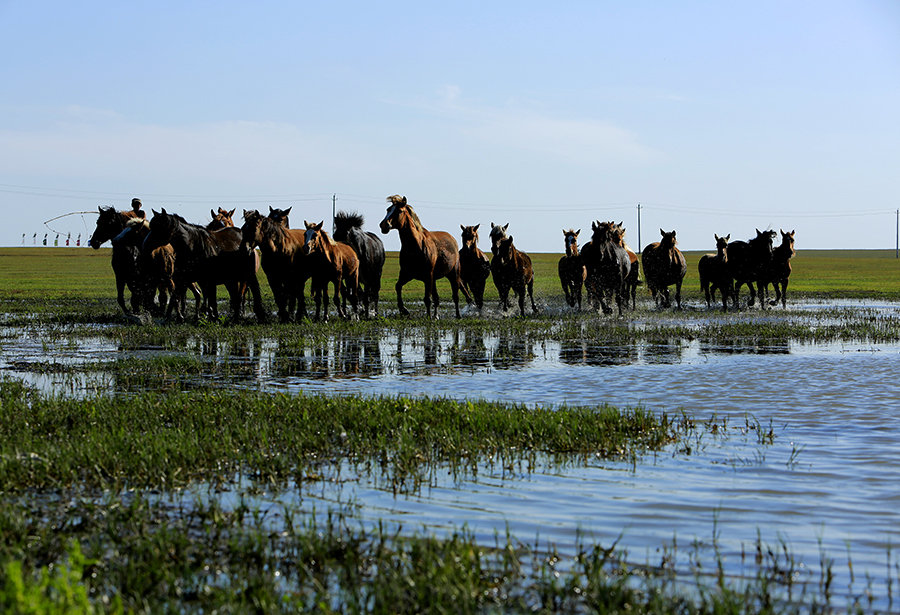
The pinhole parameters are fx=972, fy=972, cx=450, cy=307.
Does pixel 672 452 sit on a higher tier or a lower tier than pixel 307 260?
lower

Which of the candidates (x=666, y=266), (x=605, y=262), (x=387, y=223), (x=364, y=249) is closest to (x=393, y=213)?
(x=387, y=223)

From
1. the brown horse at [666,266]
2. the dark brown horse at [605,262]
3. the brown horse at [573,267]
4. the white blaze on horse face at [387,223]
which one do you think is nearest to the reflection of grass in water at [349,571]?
the white blaze on horse face at [387,223]

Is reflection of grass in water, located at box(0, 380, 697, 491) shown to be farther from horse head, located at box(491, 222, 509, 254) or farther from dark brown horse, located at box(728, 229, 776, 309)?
dark brown horse, located at box(728, 229, 776, 309)

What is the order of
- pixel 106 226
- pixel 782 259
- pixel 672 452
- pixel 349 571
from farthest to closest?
pixel 782 259 → pixel 106 226 → pixel 672 452 → pixel 349 571

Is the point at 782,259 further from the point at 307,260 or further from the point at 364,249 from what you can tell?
the point at 307,260

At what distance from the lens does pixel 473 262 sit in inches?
1067

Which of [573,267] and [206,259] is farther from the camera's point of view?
[573,267]

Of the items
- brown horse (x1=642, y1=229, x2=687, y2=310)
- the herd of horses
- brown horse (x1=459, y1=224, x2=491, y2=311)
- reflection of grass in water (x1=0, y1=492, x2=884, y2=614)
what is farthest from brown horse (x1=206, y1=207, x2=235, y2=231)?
reflection of grass in water (x1=0, y1=492, x2=884, y2=614)

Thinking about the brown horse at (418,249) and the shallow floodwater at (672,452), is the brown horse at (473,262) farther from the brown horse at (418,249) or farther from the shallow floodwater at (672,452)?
the shallow floodwater at (672,452)

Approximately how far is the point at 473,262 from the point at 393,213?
467 centimetres

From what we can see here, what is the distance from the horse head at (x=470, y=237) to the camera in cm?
2691

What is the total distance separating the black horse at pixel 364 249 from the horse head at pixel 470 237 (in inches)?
92.5

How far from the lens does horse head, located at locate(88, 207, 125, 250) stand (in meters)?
22.5

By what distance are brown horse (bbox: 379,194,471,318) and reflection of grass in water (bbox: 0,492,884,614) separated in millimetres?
17732
